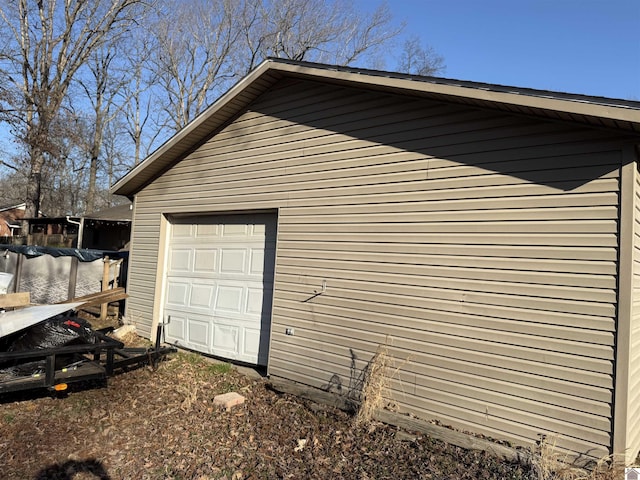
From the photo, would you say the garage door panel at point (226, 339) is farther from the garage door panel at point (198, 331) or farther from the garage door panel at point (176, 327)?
the garage door panel at point (176, 327)

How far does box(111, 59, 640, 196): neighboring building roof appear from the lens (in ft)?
13.1

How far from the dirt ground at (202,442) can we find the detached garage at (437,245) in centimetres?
59

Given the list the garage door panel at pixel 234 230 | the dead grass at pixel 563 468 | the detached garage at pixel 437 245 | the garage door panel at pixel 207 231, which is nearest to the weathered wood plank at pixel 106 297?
the garage door panel at pixel 207 231

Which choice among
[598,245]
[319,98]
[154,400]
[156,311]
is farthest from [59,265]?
[598,245]

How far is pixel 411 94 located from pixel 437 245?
1.86 meters

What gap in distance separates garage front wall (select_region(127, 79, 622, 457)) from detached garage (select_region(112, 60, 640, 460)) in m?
0.02

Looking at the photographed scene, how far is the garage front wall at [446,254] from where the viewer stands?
4234mm

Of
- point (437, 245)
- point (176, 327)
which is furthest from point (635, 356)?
point (176, 327)

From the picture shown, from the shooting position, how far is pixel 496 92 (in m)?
4.52

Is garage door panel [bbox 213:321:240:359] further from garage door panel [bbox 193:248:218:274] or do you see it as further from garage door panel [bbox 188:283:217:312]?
garage door panel [bbox 193:248:218:274]

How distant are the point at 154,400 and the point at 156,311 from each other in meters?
3.40

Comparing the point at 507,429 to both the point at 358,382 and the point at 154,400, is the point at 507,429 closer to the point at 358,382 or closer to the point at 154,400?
the point at 358,382

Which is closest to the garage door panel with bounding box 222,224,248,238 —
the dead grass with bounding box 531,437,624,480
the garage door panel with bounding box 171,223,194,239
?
the garage door panel with bounding box 171,223,194,239

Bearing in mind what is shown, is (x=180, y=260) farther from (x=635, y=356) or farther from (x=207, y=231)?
(x=635, y=356)
